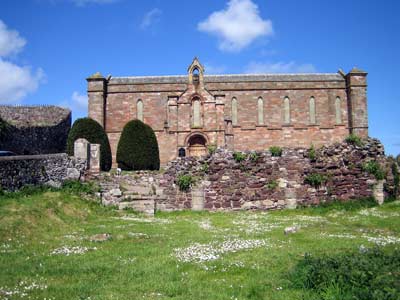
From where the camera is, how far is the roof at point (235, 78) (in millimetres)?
45938

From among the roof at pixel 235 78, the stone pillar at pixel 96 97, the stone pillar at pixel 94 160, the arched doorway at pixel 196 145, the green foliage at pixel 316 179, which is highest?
the roof at pixel 235 78

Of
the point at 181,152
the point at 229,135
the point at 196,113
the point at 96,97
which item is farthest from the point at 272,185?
the point at 96,97

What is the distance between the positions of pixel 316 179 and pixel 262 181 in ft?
8.64

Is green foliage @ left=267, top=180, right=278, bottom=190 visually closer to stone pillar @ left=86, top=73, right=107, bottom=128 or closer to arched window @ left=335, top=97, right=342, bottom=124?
stone pillar @ left=86, top=73, right=107, bottom=128

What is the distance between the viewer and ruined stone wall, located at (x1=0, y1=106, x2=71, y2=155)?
119 ft

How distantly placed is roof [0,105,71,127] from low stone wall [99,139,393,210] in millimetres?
22383

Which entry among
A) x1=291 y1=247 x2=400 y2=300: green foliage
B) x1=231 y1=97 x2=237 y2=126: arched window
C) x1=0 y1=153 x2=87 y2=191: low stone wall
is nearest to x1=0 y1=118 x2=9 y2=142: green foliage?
x1=0 y1=153 x2=87 y2=191: low stone wall

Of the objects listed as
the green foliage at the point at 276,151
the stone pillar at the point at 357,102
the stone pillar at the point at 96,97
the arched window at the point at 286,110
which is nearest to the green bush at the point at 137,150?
the green foliage at the point at 276,151

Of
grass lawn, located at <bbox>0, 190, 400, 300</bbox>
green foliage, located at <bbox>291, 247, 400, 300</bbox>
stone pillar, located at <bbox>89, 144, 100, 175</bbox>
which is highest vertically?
stone pillar, located at <bbox>89, 144, 100, 175</bbox>

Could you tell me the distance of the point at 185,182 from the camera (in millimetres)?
20125

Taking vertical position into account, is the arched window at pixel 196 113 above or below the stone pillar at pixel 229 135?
above

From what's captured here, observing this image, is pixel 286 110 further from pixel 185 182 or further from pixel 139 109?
pixel 185 182

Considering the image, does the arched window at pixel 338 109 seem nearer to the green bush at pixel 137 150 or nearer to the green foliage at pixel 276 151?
the green bush at pixel 137 150

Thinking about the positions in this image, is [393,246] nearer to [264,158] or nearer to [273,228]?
[273,228]
